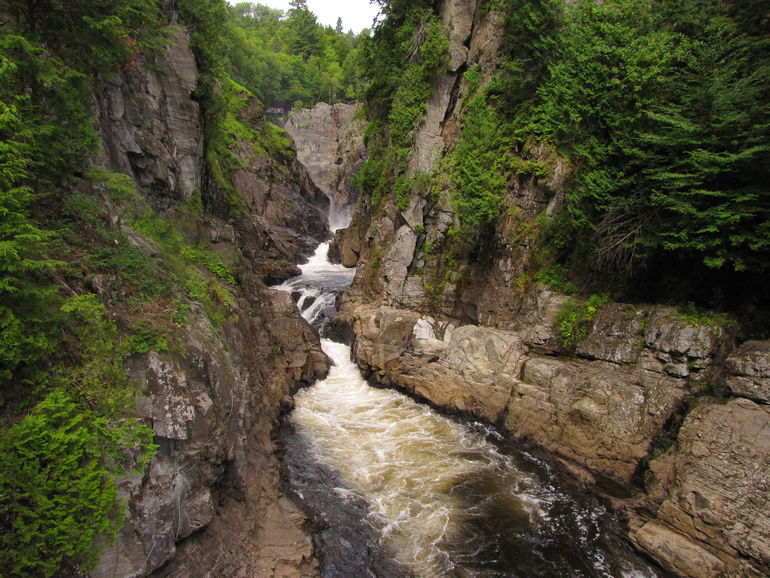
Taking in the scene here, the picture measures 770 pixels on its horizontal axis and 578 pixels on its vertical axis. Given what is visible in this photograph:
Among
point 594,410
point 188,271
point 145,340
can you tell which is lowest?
point 594,410

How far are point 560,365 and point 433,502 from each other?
614 cm

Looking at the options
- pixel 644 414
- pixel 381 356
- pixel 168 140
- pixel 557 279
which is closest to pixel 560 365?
pixel 644 414

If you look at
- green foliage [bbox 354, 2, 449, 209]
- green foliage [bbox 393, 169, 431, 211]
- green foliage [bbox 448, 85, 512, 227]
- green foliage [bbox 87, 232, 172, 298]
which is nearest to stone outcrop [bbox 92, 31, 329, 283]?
green foliage [bbox 87, 232, 172, 298]

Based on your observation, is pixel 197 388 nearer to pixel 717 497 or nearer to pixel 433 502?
pixel 433 502

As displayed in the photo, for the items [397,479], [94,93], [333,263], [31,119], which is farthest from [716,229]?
[333,263]

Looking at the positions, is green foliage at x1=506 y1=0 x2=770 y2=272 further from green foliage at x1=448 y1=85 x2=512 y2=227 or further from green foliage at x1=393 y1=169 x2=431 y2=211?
green foliage at x1=393 y1=169 x2=431 y2=211

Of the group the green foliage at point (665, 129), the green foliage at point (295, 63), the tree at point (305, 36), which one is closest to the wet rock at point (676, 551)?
the green foliage at point (665, 129)

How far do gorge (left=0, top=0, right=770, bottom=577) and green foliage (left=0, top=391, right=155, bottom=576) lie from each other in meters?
0.03

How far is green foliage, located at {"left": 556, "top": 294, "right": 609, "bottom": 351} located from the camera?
1269 centimetres

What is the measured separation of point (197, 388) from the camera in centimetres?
756

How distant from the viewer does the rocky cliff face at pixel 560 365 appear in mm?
8438

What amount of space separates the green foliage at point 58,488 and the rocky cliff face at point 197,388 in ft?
1.56

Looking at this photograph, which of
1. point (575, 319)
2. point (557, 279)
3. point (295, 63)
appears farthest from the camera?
point (295, 63)

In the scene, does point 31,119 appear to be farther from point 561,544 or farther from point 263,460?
point 561,544
